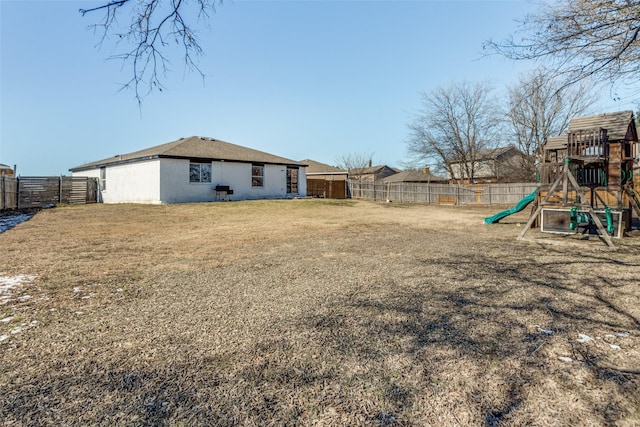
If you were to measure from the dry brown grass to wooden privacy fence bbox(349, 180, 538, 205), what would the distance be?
19796mm

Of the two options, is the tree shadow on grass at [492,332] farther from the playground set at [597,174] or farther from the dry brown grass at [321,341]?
the playground set at [597,174]

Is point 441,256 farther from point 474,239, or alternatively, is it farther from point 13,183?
point 13,183

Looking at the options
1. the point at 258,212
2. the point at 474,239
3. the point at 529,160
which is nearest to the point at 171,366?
the point at 474,239

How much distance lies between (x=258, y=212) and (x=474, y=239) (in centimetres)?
961

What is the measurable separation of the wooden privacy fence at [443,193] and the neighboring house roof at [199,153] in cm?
654

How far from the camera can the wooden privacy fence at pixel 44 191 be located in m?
15.7

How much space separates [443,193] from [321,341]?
25.0 meters

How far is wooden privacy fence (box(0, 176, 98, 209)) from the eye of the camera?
15.7 m

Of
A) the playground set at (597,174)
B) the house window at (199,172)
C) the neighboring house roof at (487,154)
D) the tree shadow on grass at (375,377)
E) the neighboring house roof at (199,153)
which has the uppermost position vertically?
the neighboring house roof at (487,154)

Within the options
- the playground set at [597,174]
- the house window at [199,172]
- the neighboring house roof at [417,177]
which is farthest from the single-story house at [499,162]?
the house window at [199,172]

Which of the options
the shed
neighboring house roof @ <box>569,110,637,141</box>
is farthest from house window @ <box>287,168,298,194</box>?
the shed

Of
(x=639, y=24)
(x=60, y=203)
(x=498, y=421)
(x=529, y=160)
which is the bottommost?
(x=498, y=421)

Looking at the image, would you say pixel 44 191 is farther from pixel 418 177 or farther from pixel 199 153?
pixel 418 177

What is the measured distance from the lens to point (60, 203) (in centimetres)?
1903
